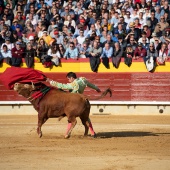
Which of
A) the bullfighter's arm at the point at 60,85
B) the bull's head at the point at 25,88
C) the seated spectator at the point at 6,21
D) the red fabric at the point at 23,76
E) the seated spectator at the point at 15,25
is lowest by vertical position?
the bull's head at the point at 25,88

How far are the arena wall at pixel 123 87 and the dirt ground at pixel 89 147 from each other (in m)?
1.78

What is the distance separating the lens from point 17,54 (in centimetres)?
1655

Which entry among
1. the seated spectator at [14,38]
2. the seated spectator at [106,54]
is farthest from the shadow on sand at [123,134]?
the seated spectator at [14,38]

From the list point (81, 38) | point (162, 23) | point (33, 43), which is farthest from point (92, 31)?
point (162, 23)

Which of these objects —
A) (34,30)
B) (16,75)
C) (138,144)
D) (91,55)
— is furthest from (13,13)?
(138,144)

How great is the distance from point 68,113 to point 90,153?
156 cm

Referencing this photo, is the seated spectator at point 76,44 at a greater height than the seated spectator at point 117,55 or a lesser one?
greater

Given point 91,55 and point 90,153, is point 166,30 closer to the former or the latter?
point 91,55

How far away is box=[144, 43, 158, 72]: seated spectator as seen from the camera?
1584cm

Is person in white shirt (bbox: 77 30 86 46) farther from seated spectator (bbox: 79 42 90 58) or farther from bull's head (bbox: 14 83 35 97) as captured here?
bull's head (bbox: 14 83 35 97)

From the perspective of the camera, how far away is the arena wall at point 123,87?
16328 millimetres

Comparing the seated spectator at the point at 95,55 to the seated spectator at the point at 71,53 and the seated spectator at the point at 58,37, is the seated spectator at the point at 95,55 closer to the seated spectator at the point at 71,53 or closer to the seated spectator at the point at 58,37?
the seated spectator at the point at 71,53

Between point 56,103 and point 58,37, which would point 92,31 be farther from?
point 56,103

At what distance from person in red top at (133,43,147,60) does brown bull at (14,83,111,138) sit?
16.0 feet
